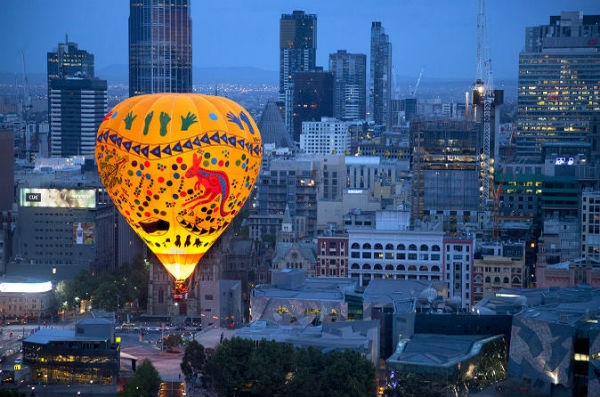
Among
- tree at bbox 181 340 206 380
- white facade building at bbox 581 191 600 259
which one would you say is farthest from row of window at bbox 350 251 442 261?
tree at bbox 181 340 206 380

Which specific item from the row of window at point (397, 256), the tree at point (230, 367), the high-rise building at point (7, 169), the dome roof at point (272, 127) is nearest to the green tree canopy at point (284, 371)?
the tree at point (230, 367)

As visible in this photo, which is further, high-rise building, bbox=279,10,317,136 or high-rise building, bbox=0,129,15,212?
high-rise building, bbox=279,10,317,136

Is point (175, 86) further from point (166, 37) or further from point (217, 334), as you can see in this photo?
point (217, 334)

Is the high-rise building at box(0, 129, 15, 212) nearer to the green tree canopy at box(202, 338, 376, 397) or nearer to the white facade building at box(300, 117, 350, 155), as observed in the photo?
the green tree canopy at box(202, 338, 376, 397)

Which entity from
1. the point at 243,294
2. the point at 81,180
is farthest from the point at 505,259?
the point at 81,180

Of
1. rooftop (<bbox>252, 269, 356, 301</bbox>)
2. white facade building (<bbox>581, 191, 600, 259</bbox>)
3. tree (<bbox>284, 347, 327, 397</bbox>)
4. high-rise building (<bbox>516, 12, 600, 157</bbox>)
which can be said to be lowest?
tree (<bbox>284, 347, 327, 397</bbox>)

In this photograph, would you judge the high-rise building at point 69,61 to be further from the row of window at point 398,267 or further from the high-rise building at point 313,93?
the row of window at point 398,267
